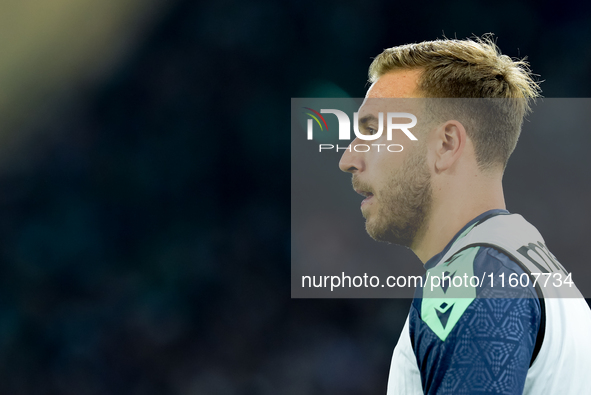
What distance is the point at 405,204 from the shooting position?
5.04 ft

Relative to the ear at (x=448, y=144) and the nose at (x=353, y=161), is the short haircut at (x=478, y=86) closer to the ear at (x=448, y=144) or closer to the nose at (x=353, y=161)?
the ear at (x=448, y=144)

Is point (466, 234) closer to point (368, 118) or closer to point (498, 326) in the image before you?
point (498, 326)

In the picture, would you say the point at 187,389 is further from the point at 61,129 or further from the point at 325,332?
the point at 61,129

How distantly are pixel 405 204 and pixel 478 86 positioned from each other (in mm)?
446

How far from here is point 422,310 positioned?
1.20 m

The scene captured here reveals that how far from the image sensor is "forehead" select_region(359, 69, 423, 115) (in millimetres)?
1659

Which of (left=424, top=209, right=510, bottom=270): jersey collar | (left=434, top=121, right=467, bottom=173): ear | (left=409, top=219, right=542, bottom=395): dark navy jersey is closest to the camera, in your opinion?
(left=409, top=219, right=542, bottom=395): dark navy jersey

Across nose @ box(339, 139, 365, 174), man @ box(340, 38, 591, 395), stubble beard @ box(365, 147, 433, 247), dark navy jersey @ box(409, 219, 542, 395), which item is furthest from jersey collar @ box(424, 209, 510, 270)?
nose @ box(339, 139, 365, 174)

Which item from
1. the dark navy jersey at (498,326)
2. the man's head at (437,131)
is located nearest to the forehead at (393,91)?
the man's head at (437,131)

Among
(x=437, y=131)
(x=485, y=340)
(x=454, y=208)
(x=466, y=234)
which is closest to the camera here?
(x=485, y=340)

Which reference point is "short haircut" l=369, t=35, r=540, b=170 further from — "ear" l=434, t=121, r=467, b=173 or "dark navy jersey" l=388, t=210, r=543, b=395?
"dark navy jersey" l=388, t=210, r=543, b=395

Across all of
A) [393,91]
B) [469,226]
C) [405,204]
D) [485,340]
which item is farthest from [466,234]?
[393,91]

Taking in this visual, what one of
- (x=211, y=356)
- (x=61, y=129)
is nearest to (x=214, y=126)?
(x=61, y=129)

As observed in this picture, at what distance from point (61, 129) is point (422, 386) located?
20.9ft
